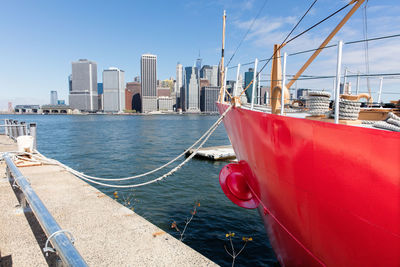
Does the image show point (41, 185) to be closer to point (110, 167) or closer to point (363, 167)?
point (363, 167)

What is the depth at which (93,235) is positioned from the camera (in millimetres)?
4188

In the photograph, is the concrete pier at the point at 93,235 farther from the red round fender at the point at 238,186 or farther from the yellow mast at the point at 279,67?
the yellow mast at the point at 279,67

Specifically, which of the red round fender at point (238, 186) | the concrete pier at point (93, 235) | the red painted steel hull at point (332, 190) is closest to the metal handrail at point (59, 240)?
the concrete pier at point (93, 235)

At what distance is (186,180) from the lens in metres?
16.4

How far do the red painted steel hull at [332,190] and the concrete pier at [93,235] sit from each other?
1789mm

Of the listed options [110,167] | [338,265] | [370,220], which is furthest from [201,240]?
[110,167]

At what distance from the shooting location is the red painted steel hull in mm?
2910

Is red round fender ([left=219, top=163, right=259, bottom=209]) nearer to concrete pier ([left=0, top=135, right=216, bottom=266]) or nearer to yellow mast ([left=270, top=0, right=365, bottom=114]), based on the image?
yellow mast ([left=270, top=0, right=365, bottom=114])

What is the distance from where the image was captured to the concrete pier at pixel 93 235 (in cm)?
351

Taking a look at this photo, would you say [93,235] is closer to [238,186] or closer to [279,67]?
[238,186]

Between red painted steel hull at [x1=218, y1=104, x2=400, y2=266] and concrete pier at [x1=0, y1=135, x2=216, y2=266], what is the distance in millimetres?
1789

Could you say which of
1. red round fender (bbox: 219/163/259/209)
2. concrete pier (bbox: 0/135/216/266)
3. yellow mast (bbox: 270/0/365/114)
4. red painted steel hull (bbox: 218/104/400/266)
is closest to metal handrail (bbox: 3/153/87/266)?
concrete pier (bbox: 0/135/216/266)

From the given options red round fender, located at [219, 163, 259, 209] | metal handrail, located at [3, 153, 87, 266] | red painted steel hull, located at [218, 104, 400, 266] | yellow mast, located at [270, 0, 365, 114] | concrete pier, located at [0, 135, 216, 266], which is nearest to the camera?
metal handrail, located at [3, 153, 87, 266]

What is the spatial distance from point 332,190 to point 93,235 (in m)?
3.81
